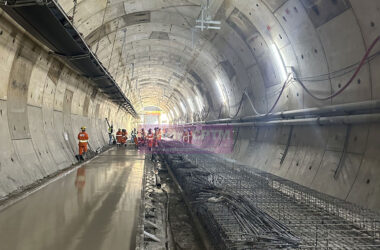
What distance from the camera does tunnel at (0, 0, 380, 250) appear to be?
4328mm

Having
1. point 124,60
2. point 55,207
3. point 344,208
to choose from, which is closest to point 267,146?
point 344,208

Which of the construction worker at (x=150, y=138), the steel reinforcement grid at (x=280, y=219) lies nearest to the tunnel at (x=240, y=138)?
the steel reinforcement grid at (x=280, y=219)

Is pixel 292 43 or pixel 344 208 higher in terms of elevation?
pixel 292 43

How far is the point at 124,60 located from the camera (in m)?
16.8

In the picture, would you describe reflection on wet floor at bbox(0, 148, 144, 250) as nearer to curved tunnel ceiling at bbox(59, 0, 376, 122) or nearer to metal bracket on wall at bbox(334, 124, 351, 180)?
curved tunnel ceiling at bbox(59, 0, 376, 122)

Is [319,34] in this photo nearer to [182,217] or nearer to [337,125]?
[337,125]

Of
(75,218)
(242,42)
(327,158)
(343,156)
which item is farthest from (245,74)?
(75,218)

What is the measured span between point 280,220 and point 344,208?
1216mm

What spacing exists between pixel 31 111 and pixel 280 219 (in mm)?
6648

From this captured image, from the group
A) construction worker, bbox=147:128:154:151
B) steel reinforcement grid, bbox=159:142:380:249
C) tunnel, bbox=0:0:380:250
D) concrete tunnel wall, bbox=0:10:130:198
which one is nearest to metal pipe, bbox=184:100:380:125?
tunnel, bbox=0:0:380:250

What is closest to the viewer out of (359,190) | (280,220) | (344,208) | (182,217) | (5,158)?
(280,220)

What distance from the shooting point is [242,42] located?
34.6ft

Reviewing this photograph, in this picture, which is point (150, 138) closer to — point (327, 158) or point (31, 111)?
point (31, 111)

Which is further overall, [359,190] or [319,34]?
[319,34]
